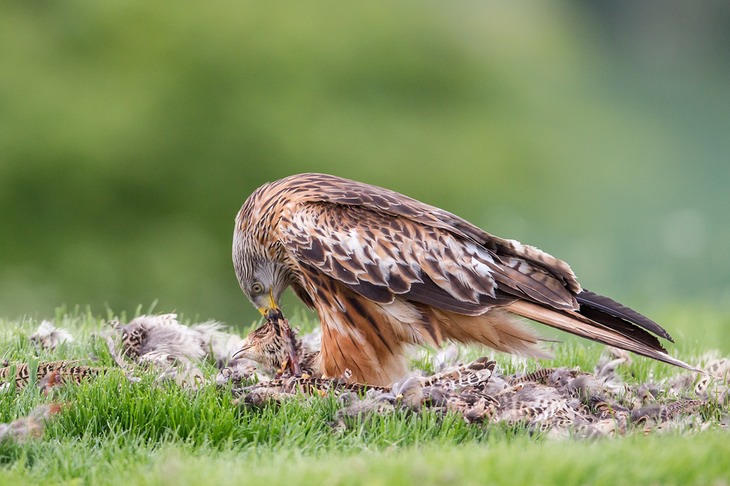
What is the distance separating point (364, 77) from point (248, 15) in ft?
8.60

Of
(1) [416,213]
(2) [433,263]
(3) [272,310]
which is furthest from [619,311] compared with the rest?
(3) [272,310]

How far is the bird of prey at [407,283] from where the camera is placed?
244 inches

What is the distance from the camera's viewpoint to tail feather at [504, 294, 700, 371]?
19.2 feet

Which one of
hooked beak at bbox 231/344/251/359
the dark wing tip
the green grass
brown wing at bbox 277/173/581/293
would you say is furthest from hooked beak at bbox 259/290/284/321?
the dark wing tip

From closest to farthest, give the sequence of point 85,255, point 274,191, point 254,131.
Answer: point 274,191
point 85,255
point 254,131

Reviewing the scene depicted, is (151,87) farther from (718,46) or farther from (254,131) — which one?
(718,46)

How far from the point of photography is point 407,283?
6.27 meters

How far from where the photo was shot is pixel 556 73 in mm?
24406

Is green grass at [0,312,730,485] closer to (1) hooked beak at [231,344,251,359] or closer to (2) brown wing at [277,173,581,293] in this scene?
(1) hooked beak at [231,344,251,359]

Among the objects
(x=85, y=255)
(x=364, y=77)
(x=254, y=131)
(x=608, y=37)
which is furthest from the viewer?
(x=608, y=37)

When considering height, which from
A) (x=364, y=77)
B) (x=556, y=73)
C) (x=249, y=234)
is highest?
(x=556, y=73)

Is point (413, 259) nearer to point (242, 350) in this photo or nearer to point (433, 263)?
point (433, 263)

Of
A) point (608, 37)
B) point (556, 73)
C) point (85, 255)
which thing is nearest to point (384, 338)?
point (85, 255)

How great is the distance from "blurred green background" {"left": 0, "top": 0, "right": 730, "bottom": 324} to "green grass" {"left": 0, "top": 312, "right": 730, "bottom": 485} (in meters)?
8.38
